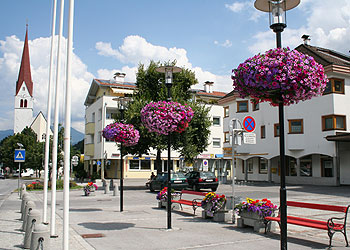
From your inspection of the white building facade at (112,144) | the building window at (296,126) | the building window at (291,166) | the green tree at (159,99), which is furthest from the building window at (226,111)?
the green tree at (159,99)

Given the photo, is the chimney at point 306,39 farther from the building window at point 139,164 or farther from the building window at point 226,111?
the building window at point 139,164

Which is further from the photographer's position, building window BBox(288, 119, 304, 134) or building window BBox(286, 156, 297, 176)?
building window BBox(286, 156, 297, 176)

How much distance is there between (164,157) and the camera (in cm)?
5234

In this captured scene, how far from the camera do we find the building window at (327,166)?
3148 centimetres

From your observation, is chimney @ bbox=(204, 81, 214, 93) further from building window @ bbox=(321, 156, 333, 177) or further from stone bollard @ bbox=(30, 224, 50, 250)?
stone bollard @ bbox=(30, 224, 50, 250)

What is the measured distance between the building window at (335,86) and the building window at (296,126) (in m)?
3.96

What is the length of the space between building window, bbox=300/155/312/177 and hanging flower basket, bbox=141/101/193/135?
88.0 feet

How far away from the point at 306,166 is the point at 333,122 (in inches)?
227

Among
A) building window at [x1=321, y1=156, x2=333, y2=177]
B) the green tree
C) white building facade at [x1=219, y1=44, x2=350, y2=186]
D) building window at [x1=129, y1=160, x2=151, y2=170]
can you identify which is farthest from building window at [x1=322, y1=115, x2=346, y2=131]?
building window at [x1=129, y1=160, x2=151, y2=170]

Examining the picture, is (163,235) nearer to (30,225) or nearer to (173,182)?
(30,225)

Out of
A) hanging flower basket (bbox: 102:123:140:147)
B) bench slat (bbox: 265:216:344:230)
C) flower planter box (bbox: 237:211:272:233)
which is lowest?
flower planter box (bbox: 237:211:272:233)

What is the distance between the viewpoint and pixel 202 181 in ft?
86.5

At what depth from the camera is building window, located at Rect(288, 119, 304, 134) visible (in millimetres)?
33156

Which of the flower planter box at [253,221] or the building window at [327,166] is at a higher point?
the building window at [327,166]
